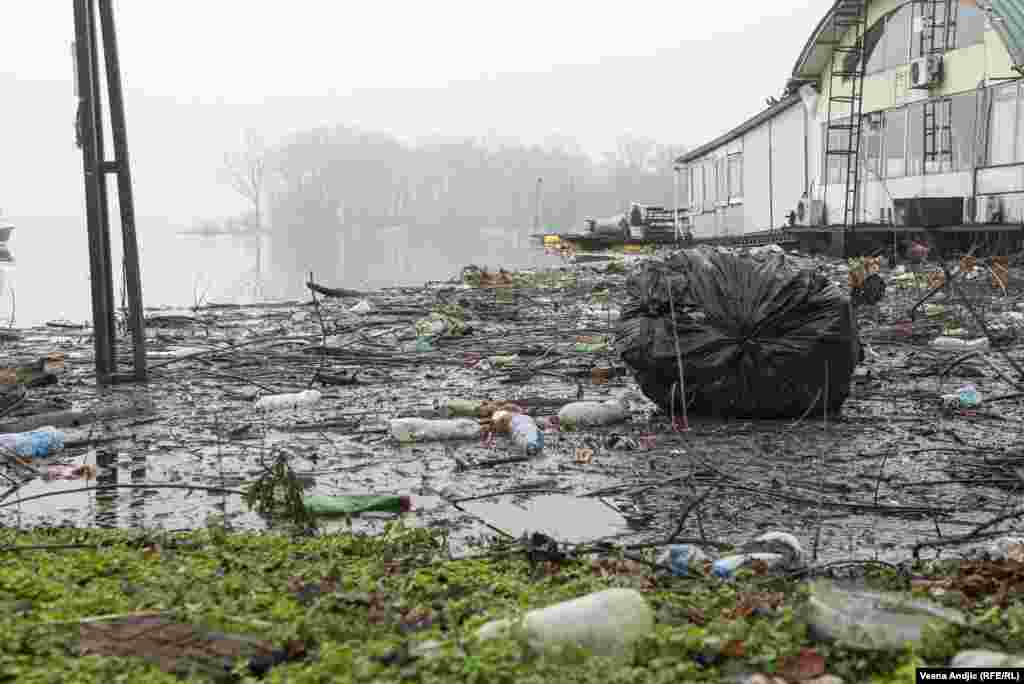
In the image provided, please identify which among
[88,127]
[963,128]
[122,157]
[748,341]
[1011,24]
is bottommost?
[748,341]

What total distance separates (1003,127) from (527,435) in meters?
15.2

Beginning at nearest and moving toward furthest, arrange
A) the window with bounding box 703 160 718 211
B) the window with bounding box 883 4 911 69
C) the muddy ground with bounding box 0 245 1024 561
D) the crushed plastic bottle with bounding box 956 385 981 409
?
the muddy ground with bounding box 0 245 1024 561, the crushed plastic bottle with bounding box 956 385 981 409, the window with bounding box 883 4 911 69, the window with bounding box 703 160 718 211

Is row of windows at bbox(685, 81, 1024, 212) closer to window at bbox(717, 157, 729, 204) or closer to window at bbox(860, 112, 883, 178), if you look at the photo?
window at bbox(860, 112, 883, 178)

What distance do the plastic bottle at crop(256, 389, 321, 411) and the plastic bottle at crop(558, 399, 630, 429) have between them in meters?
1.56

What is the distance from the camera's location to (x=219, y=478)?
425 centimetres

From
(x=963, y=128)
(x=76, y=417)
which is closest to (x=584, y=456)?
(x=76, y=417)

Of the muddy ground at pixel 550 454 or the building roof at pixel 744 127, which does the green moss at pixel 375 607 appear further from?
the building roof at pixel 744 127

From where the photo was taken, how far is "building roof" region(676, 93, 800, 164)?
25234 millimetres

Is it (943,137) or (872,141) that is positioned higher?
(872,141)

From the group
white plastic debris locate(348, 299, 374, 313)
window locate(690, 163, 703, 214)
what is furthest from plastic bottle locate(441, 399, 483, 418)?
window locate(690, 163, 703, 214)

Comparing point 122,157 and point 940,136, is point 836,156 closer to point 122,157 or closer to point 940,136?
point 940,136

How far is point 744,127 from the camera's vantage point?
28.0 meters

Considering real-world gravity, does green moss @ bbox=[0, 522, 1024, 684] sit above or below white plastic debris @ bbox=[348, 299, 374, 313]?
below

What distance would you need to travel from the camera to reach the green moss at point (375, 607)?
2.15 m
